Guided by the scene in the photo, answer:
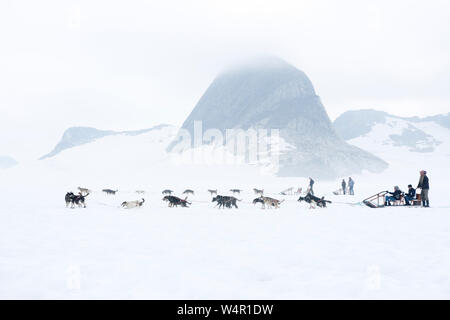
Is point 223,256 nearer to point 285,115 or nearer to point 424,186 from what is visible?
point 424,186

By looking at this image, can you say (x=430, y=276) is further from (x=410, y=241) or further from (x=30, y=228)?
(x=30, y=228)

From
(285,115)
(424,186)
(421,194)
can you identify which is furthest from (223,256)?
(285,115)

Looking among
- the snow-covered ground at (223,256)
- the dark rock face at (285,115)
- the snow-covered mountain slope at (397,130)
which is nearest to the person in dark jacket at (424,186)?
the snow-covered ground at (223,256)

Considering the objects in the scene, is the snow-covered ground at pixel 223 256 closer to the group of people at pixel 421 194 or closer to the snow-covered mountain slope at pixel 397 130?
the group of people at pixel 421 194

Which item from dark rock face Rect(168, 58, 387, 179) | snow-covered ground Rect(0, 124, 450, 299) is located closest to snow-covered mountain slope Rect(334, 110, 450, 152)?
dark rock face Rect(168, 58, 387, 179)
